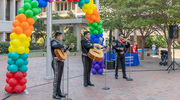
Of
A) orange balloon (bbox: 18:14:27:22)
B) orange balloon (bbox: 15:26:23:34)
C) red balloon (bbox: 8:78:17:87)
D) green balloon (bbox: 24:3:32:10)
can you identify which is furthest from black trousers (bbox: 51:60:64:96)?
green balloon (bbox: 24:3:32:10)

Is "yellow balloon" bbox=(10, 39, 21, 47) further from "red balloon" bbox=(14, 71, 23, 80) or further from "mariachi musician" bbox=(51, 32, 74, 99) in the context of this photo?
"mariachi musician" bbox=(51, 32, 74, 99)

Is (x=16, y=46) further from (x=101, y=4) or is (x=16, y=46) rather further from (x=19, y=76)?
(x=101, y=4)

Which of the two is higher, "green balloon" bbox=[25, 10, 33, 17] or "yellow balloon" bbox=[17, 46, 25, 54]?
"green balloon" bbox=[25, 10, 33, 17]

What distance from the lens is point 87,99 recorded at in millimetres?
6461

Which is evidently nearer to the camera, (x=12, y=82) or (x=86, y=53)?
(x=12, y=82)

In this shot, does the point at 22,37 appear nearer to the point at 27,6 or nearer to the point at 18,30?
the point at 18,30

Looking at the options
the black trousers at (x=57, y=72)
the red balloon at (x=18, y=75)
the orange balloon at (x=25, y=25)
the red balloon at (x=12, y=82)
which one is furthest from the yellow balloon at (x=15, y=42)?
the black trousers at (x=57, y=72)

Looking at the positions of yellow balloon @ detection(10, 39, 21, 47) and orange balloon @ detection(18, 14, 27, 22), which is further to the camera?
orange balloon @ detection(18, 14, 27, 22)

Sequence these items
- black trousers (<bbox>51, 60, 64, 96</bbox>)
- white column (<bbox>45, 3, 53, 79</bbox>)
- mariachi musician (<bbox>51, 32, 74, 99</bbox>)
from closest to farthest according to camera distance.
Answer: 1. mariachi musician (<bbox>51, 32, 74, 99</bbox>)
2. black trousers (<bbox>51, 60, 64, 96</bbox>)
3. white column (<bbox>45, 3, 53, 79</bbox>)

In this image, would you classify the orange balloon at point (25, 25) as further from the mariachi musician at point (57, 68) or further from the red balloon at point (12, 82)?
the red balloon at point (12, 82)

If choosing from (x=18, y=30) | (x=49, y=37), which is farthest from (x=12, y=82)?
(x=49, y=37)

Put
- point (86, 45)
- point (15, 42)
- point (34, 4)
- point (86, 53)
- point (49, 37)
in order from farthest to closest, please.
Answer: point (49, 37), point (86, 53), point (86, 45), point (34, 4), point (15, 42)

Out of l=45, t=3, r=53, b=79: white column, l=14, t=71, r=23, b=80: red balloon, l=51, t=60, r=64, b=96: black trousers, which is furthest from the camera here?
l=45, t=3, r=53, b=79: white column

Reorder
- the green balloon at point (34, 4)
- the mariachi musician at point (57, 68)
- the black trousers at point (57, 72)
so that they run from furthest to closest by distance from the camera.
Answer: the green balloon at point (34, 4) → the black trousers at point (57, 72) → the mariachi musician at point (57, 68)
